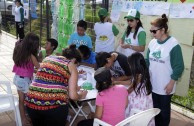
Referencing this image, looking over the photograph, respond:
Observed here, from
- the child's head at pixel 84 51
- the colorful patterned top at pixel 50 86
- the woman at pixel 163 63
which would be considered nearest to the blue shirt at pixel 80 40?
the child's head at pixel 84 51

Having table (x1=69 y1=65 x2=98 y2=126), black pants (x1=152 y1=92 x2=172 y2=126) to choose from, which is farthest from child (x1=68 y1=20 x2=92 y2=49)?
A: black pants (x1=152 y1=92 x2=172 y2=126)

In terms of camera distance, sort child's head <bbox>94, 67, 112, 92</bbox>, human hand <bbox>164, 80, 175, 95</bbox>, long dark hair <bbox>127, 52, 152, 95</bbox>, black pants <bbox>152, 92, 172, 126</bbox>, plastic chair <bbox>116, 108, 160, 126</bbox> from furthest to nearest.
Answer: black pants <bbox>152, 92, 172, 126</bbox>, human hand <bbox>164, 80, 175, 95</bbox>, long dark hair <bbox>127, 52, 152, 95</bbox>, child's head <bbox>94, 67, 112, 92</bbox>, plastic chair <bbox>116, 108, 160, 126</bbox>

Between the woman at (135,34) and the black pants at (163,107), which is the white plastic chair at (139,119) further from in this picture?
the woman at (135,34)

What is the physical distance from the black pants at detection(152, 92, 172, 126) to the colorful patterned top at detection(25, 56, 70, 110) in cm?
124

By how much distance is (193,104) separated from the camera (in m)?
4.31

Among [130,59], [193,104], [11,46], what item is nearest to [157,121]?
[130,59]

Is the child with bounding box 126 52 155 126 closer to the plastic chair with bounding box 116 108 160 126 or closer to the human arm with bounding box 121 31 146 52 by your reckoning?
the plastic chair with bounding box 116 108 160 126

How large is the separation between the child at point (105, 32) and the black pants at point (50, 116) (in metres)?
2.40

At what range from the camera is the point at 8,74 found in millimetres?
6059

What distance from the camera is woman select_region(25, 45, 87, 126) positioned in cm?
239

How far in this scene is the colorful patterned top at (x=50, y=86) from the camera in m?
2.39

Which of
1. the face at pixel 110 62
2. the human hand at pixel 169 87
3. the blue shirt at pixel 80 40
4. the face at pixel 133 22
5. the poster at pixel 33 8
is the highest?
the poster at pixel 33 8

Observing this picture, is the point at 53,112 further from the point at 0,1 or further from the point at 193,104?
the point at 0,1

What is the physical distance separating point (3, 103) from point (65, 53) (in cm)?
112
